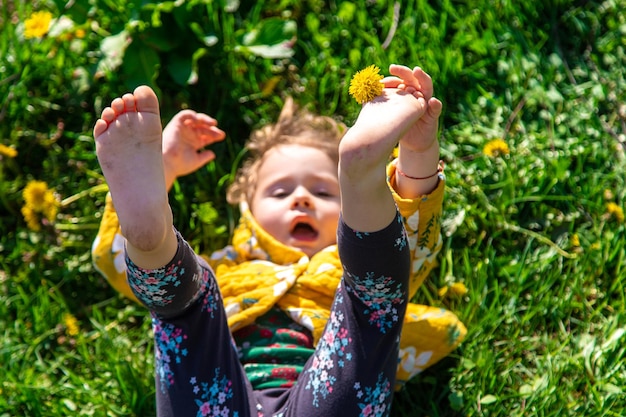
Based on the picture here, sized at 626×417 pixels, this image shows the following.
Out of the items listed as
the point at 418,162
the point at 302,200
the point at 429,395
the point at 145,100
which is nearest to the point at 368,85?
the point at 418,162

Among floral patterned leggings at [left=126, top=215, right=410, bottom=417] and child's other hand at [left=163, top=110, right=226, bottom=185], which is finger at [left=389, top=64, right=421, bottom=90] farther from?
child's other hand at [left=163, top=110, right=226, bottom=185]

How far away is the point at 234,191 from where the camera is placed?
2.63 m

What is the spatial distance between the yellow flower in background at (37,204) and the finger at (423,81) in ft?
4.78

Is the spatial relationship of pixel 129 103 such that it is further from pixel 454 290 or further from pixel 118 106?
pixel 454 290

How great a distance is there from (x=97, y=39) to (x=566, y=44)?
173 centimetres

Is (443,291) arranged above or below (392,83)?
below

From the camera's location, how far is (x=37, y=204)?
2.65 metres

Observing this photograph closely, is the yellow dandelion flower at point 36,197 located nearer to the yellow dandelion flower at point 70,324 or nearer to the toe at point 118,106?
the yellow dandelion flower at point 70,324

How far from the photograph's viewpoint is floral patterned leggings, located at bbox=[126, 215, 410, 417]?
183cm

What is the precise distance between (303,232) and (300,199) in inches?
4.5

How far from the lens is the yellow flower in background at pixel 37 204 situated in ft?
8.70

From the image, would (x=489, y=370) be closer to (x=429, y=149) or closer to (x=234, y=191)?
(x=429, y=149)

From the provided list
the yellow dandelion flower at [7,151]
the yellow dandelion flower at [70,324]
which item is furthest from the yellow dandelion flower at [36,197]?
the yellow dandelion flower at [70,324]

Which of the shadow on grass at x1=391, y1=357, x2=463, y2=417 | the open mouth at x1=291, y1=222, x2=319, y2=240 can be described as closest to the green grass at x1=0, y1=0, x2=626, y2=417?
the shadow on grass at x1=391, y1=357, x2=463, y2=417
